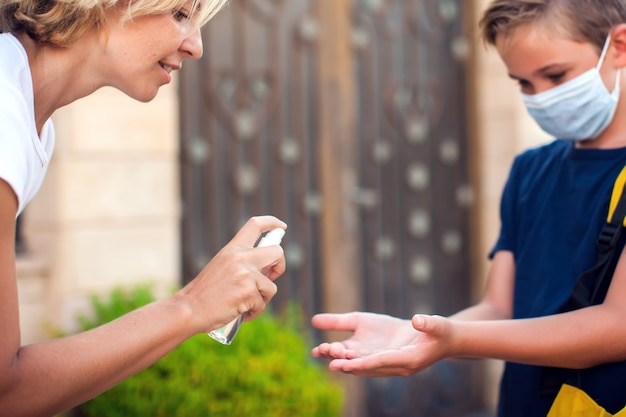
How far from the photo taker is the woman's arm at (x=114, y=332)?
153 centimetres

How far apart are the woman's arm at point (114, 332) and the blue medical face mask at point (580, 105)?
0.77 metres

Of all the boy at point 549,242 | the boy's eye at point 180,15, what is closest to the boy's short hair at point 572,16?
the boy at point 549,242

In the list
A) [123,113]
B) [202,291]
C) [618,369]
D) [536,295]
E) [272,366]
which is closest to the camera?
[202,291]

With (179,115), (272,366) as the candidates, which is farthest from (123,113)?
(272,366)

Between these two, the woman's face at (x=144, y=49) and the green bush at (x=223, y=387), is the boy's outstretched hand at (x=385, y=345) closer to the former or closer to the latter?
the woman's face at (x=144, y=49)

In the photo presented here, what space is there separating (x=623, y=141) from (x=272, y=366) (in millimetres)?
2074

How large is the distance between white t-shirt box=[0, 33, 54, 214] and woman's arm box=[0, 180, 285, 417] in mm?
38

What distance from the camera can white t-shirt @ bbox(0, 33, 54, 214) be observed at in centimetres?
151

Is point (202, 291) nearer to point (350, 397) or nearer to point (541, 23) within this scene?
point (541, 23)

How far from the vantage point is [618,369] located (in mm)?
1983

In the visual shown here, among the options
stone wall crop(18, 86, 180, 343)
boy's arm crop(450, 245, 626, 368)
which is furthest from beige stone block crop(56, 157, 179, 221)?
boy's arm crop(450, 245, 626, 368)

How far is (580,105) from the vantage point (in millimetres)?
2090

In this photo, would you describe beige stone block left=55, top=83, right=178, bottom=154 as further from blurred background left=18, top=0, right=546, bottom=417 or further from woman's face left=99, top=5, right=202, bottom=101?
woman's face left=99, top=5, right=202, bottom=101

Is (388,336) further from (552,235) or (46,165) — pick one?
(46,165)
